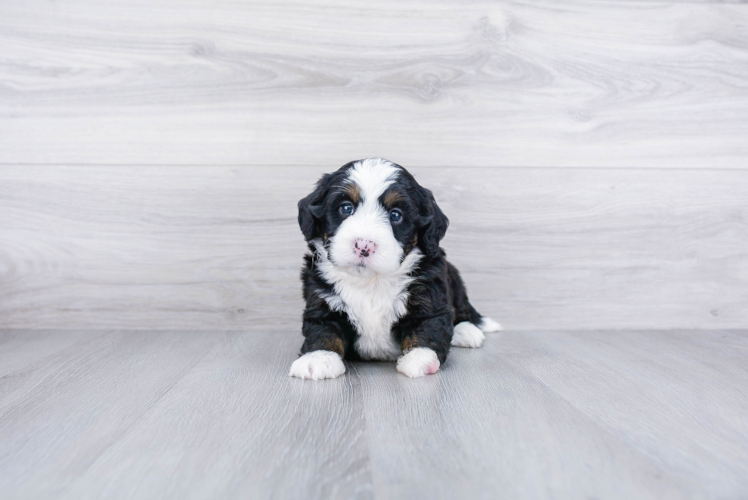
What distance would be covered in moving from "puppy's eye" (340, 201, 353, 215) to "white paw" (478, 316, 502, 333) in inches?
31.7

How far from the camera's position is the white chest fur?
154 centimetres

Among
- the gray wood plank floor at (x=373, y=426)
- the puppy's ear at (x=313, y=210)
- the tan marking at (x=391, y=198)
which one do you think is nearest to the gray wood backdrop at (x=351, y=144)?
the gray wood plank floor at (x=373, y=426)

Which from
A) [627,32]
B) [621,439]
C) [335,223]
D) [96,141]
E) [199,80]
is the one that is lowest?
[621,439]

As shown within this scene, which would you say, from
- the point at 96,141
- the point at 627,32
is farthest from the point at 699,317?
the point at 96,141

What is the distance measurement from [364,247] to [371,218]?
0.10 meters

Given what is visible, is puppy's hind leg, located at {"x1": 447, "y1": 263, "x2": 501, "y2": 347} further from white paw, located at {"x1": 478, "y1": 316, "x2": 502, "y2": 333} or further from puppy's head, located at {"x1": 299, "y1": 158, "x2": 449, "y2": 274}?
puppy's head, located at {"x1": 299, "y1": 158, "x2": 449, "y2": 274}

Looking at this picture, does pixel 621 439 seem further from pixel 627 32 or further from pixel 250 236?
pixel 627 32

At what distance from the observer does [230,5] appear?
2055mm

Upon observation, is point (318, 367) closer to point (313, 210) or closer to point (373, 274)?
point (373, 274)

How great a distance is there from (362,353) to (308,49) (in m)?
1.15

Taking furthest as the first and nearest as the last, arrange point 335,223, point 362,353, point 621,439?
1. point 362,353
2. point 335,223
3. point 621,439

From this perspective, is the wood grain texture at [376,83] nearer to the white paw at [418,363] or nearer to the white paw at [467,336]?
the white paw at [467,336]

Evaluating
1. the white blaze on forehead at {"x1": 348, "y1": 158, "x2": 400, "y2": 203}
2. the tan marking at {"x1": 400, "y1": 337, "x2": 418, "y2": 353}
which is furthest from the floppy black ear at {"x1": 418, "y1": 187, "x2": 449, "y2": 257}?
the tan marking at {"x1": 400, "y1": 337, "x2": 418, "y2": 353}

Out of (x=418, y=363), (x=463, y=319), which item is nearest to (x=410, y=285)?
(x=418, y=363)
